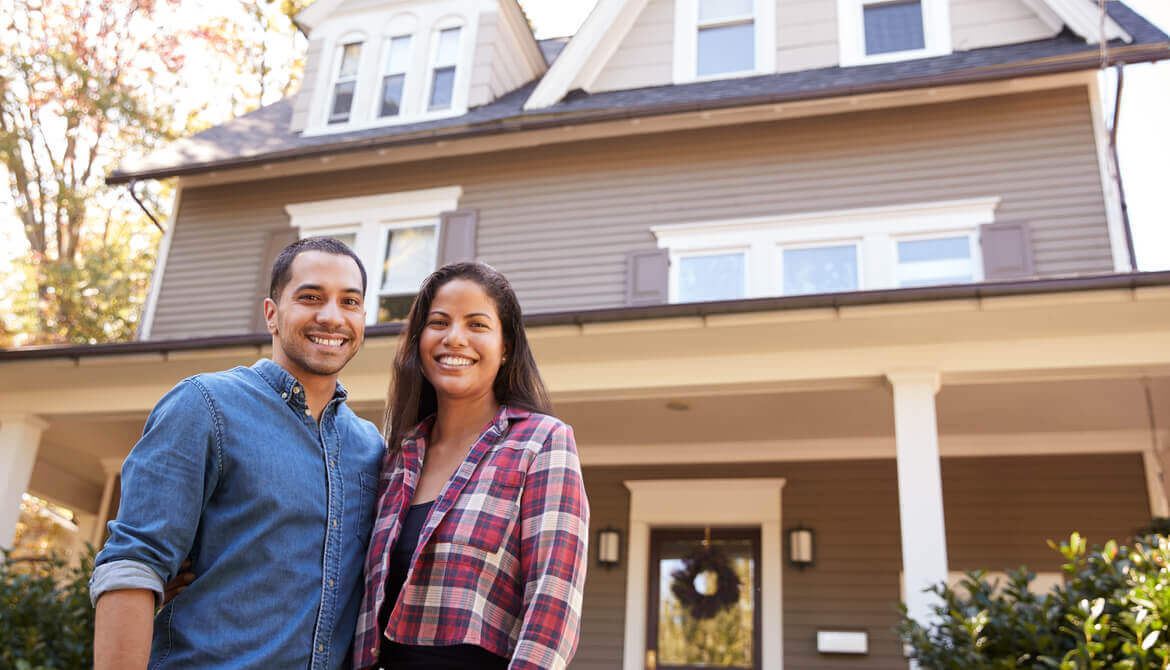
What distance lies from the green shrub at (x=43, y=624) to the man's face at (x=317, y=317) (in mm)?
4816

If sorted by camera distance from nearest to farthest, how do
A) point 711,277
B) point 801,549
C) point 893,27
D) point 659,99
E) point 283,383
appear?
point 283,383, point 801,549, point 711,277, point 893,27, point 659,99

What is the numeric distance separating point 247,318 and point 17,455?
265 cm

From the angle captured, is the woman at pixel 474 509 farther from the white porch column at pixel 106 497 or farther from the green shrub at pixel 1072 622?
the white porch column at pixel 106 497

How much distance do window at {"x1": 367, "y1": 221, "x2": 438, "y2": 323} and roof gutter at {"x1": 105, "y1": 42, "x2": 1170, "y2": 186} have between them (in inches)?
33.4

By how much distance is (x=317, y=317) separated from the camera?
6.58 ft

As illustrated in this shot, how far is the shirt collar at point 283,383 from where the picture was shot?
1991mm

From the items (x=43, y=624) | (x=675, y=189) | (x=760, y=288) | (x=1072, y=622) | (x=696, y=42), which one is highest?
(x=696, y=42)

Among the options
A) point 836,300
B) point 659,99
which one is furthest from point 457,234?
point 836,300

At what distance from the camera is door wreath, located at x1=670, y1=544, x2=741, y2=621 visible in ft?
25.6

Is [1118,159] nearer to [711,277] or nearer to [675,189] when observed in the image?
[711,277]

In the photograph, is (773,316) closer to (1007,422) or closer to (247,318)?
(1007,422)

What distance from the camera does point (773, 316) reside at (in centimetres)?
565

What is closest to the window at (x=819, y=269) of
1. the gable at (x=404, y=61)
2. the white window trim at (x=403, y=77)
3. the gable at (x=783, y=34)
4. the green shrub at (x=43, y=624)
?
the gable at (x=783, y=34)

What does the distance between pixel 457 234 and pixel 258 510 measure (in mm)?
7584
